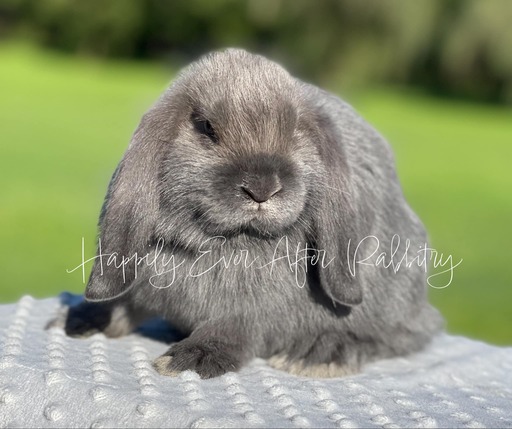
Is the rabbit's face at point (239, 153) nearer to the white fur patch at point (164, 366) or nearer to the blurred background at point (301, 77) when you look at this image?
the white fur patch at point (164, 366)

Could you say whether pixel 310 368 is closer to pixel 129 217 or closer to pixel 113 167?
pixel 129 217

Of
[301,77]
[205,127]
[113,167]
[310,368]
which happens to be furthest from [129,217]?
[301,77]

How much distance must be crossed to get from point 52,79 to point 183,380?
16506 mm

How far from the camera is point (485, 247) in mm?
8250

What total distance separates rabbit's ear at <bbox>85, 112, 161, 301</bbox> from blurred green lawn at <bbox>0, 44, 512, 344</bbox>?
1.09 metres

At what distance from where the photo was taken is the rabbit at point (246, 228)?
2.23 metres

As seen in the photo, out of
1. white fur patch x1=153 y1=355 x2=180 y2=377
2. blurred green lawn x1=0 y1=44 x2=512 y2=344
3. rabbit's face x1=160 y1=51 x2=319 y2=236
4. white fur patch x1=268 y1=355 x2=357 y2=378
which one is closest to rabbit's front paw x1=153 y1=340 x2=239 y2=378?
white fur patch x1=153 y1=355 x2=180 y2=377

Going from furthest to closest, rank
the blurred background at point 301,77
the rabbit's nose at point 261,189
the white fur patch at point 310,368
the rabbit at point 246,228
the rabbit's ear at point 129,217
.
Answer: the blurred background at point 301,77
the white fur patch at point 310,368
the rabbit's ear at point 129,217
the rabbit at point 246,228
the rabbit's nose at point 261,189

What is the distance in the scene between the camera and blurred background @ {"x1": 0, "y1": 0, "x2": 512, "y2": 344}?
772 cm

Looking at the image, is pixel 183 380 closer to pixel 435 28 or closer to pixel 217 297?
pixel 217 297

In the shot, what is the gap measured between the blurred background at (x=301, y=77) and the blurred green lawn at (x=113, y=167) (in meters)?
0.03

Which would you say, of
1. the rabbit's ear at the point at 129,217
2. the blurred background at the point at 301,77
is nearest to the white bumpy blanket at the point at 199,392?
the rabbit's ear at the point at 129,217

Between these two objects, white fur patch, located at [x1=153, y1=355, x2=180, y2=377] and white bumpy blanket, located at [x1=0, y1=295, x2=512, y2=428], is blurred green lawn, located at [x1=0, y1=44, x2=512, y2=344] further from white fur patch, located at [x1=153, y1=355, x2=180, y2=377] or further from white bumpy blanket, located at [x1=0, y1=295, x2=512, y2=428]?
white fur patch, located at [x1=153, y1=355, x2=180, y2=377]

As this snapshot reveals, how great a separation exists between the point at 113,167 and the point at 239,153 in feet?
5.88
